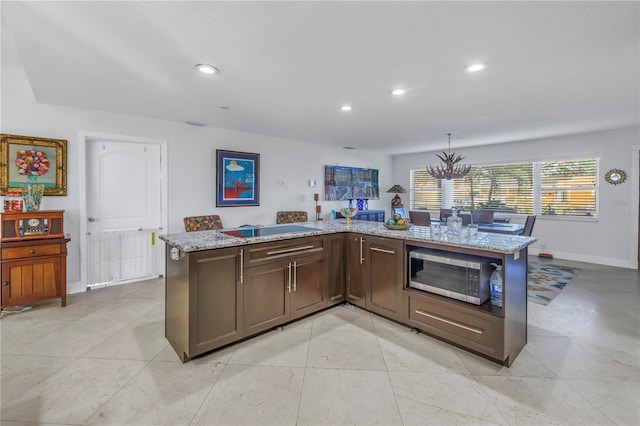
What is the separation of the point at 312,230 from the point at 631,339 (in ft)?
9.71

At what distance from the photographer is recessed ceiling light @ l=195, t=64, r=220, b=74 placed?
2.51 metres

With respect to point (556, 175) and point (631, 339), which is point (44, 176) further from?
point (556, 175)

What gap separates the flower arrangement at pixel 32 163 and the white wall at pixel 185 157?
22cm

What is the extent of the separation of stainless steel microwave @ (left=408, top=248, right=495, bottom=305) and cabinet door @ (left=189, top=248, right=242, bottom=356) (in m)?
1.55

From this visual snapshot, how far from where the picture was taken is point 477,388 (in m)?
1.96

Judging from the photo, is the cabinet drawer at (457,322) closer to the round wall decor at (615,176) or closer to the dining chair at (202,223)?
the dining chair at (202,223)

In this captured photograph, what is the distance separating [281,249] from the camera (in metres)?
2.68

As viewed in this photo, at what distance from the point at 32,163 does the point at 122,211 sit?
3.49 ft

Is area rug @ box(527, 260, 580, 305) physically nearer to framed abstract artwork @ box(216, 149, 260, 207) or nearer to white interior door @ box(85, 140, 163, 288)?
framed abstract artwork @ box(216, 149, 260, 207)

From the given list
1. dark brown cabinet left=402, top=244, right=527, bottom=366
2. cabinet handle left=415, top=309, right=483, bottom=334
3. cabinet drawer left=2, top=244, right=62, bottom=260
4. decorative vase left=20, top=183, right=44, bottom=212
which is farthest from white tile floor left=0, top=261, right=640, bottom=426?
decorative vase left=20, top=183, right=44, bottom=212

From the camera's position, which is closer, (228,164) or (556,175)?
(228,164)

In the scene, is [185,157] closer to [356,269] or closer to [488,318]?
[356,269]

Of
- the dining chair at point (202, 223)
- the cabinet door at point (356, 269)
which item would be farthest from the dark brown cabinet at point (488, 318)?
the dining chair at point (202, 223)

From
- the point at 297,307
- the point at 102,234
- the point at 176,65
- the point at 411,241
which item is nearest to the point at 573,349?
the point at 411,241
